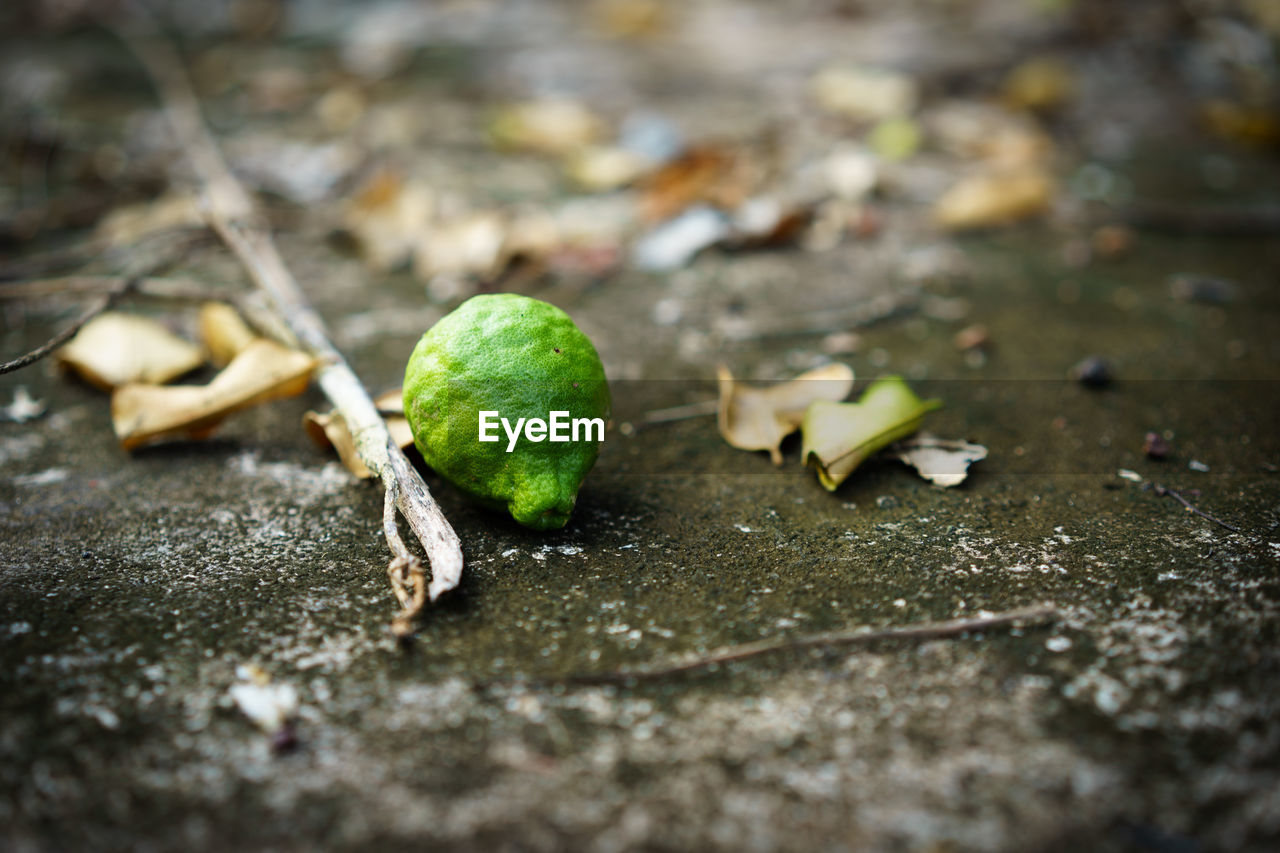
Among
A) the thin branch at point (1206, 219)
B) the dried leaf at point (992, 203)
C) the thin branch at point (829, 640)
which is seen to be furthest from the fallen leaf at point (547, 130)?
the thin branch at point (829, 640)

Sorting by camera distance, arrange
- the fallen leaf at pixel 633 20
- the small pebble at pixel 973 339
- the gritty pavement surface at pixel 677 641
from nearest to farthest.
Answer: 1. the gritty pavement surface at pixel 677 641
2. the small pebble at pixel 973 339
3. the fallen leaf at pixel 633 20

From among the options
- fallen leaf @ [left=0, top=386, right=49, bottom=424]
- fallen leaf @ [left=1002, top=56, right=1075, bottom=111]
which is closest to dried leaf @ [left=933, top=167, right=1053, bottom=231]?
fallen leaf @ [left=1002, top=56, right=1075, bottom=111]

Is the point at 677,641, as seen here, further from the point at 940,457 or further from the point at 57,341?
the point at 57,341

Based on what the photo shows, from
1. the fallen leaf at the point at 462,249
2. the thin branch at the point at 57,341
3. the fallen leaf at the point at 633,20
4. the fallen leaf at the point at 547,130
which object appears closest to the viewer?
the thin branch at the point at 57,341

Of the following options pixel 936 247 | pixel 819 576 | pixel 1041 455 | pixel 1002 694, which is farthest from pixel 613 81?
pixel 1002 694

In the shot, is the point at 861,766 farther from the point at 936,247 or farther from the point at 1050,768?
the point at 936,247

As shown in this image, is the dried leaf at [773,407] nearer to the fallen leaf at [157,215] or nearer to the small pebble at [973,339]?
the small pebble at [973,339]

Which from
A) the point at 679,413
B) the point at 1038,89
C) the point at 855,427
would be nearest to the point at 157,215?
the point at 679,413

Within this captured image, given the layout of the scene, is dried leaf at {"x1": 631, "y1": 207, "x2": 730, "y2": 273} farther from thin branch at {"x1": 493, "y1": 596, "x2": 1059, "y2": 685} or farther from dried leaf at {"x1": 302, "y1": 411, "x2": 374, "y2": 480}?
thin branch at {"x1": 493, "y1": 596, "x2": 1059, "y2": 685}
